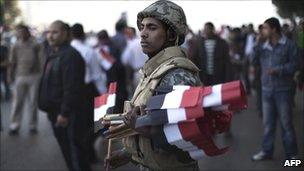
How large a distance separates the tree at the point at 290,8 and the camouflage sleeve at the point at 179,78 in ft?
14.3

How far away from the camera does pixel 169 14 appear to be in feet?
9.48

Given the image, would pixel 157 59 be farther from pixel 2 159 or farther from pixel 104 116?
pixel 2 159

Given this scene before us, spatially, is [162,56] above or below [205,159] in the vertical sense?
above

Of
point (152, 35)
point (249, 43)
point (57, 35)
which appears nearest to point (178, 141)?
point (152, 35)

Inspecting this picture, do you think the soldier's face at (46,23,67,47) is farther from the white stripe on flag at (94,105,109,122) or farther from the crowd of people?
the white stripe on flag at (94,105,109,122)

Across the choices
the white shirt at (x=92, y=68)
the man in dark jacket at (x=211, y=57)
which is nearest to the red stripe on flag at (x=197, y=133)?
the white shirt at (x=92, y=68)

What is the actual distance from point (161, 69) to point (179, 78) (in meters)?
0.13

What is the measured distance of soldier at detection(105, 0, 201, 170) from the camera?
2793mm

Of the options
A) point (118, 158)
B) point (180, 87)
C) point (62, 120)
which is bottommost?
point (62, 120)

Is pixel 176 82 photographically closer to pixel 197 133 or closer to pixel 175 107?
pixel 175 107

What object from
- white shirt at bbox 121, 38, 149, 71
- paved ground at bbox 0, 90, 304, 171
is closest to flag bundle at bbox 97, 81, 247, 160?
paved ground at bbox 0, 90, 304, 171

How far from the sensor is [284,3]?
7.21m

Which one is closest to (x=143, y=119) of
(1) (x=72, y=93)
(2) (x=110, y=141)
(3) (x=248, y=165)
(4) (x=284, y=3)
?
(2) (x=110, y=141)

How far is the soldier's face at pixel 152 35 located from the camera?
9.63 ft
